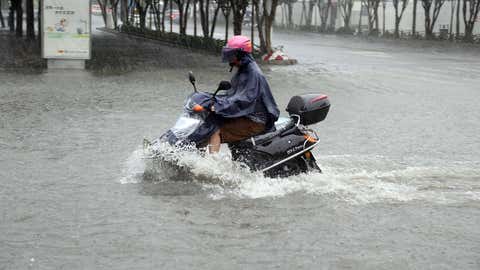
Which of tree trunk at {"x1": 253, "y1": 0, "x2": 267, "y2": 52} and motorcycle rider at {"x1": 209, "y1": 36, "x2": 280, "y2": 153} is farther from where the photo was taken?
tree trunk at {"x1": 253, "y1": 0, "x2": 267, "y2": 52}

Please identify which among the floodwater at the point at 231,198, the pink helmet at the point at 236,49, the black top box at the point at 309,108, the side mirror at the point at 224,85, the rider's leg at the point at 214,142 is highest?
the pink helmet at the point at 236,49

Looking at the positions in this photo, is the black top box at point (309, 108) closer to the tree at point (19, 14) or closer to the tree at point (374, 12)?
the tree at point (19, 14)

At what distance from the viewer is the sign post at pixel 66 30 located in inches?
837

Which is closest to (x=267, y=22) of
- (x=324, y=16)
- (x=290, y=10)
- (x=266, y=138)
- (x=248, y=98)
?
(x=266, y=138)

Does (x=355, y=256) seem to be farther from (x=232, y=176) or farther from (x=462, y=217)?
(x=232, y=176)

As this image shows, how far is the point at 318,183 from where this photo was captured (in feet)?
26.9

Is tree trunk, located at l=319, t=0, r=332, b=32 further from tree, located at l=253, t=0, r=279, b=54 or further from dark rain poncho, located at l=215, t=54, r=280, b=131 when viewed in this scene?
dark rain poncho, located at l=215, t=54, r=280, b=131

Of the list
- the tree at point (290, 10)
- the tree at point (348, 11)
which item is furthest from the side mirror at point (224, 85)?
the tree at point (290, 10)

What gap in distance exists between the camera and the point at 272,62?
26.0 m

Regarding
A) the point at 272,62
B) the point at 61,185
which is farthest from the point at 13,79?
the point at 61,185

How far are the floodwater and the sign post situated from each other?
6.76m

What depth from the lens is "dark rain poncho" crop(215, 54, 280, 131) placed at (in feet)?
26.1

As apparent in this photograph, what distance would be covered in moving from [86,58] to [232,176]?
14208mm

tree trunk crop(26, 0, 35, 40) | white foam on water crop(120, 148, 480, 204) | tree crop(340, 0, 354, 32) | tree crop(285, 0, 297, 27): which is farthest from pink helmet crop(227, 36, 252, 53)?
tree crop(285, 0, 297, 27)
